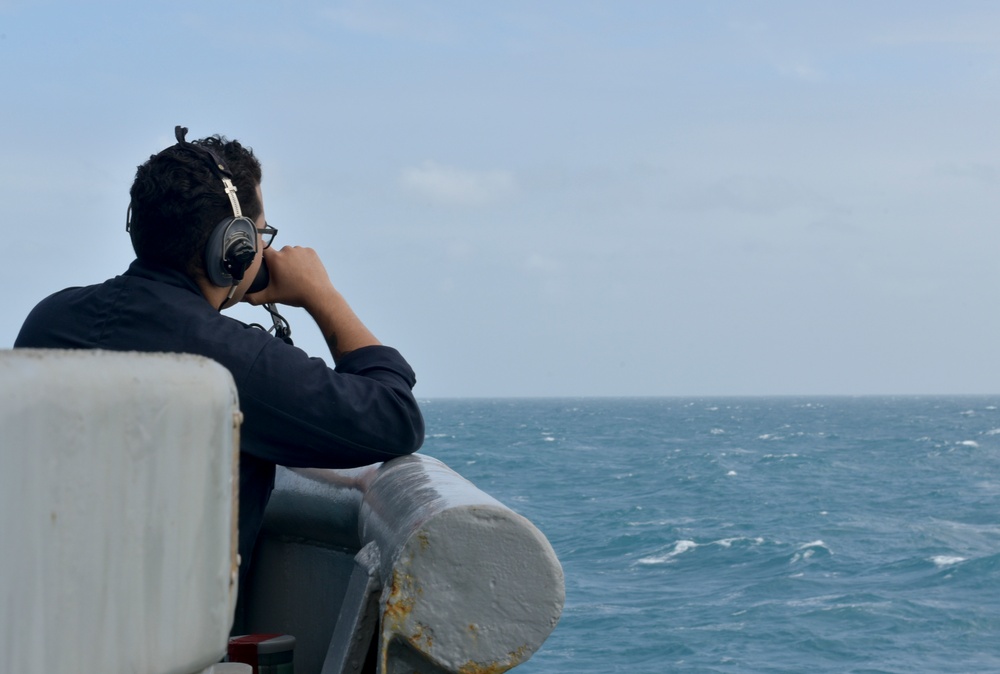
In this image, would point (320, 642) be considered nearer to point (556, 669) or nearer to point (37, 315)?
point (37, 315)

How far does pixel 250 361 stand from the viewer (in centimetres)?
139

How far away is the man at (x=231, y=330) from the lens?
4.56ft

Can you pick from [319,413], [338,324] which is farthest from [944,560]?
→ [319,413]

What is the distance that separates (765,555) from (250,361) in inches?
988

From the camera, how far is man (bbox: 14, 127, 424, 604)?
1.39m

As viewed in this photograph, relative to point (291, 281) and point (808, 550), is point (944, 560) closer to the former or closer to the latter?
point (808, 550)

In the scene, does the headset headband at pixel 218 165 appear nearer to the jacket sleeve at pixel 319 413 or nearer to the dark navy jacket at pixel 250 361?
the dark navy jacket at pixel 250 361

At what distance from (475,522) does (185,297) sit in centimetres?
52

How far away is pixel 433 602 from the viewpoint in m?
1.17

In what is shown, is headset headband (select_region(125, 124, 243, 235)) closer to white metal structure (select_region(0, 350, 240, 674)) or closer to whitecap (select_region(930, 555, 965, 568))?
white metal structure (select_region(0, 350, 240, 674))

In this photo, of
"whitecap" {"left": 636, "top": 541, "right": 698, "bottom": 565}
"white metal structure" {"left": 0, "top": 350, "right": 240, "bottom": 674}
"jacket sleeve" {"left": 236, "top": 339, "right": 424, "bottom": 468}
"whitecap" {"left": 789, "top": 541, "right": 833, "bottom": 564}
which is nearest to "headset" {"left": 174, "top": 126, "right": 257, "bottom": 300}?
"jacket sleeve" {"left": 236, "top": 339, "right": 424, "bottom": 468}

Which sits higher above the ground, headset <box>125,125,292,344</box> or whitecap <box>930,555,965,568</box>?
headset <box>125,125,292,344</box>

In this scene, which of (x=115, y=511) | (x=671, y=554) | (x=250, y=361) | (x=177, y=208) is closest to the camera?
(x=115, y=511)

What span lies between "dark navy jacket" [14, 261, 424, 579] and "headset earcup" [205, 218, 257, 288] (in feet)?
0.13
